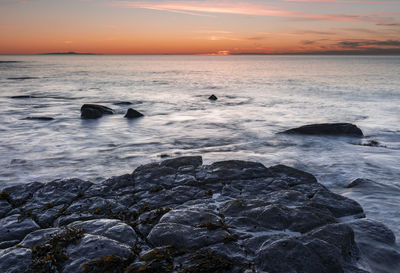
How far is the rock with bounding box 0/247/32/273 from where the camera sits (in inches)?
167

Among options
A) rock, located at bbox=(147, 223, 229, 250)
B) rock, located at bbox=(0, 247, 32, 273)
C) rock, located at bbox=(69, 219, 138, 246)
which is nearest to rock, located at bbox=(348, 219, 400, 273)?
rock, located at bbox=(147, 223, 229, 250)

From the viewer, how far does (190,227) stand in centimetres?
527

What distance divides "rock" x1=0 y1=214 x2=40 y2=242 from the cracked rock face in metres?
0.02

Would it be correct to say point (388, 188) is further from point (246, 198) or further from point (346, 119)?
point (346, 119)

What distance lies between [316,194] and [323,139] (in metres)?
7.22

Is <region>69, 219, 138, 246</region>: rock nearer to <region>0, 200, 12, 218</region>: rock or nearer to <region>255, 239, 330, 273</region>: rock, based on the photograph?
<region>0, 200, 12, 218</region>: rock

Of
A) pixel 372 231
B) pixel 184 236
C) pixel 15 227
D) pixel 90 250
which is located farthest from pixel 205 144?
pixel 90 250

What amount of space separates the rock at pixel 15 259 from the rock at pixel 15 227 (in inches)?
26.6

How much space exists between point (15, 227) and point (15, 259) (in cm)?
133

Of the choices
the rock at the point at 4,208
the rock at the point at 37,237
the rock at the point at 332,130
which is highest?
the rock at the point at 37,237

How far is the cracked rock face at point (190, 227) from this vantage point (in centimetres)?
441

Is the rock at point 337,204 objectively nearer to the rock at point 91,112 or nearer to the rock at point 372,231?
the rock at point 372,231

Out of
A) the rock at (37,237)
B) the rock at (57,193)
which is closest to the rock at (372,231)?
the rock at (37,237)

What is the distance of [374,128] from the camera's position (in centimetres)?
1689
